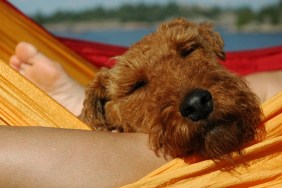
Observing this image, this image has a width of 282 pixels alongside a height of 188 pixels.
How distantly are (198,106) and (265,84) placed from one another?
4.02 feet

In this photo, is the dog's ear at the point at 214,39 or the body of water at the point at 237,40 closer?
the dog's ear at the point at 214,39

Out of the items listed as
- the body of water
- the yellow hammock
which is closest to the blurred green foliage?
the body of water

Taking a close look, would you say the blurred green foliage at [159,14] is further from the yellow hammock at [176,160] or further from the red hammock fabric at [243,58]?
the yellow hammock at [176,160]

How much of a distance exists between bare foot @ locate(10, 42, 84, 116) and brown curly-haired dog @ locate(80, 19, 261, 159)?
397 millimetres

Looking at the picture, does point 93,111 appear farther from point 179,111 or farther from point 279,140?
point 279,140

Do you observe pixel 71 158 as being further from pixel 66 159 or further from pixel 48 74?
pixel 48 74

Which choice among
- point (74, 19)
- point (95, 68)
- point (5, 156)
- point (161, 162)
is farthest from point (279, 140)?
point (74, 19)

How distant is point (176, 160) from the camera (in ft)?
5.33

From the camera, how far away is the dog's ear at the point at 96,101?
2260 millimetres

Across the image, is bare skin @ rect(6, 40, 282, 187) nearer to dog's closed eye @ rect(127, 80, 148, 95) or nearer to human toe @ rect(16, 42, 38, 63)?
dog's closed eye @ rect(127, 80, 148, 95)

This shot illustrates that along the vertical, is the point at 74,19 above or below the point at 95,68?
above

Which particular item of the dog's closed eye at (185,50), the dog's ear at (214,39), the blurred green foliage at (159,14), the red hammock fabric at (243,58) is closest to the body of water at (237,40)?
the blurred green foliage at (159,14)

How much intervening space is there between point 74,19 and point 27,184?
22305mm

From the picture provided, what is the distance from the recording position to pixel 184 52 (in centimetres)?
208
